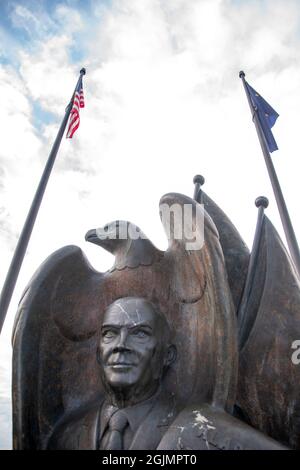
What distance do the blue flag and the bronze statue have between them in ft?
10.8

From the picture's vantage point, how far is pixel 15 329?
3270 millimetres

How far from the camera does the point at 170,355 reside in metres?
3.29

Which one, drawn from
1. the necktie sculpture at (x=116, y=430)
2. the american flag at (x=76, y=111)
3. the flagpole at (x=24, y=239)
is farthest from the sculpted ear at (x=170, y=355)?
→ the american flag at (x=76, y=111)

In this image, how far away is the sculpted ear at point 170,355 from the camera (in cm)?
326

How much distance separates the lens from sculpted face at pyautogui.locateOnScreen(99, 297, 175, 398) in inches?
119

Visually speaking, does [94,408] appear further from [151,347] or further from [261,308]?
[261,308]

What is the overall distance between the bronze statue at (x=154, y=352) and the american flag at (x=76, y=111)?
4313 millimetres

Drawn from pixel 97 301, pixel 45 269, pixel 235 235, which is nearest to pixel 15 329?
pixel 45 269

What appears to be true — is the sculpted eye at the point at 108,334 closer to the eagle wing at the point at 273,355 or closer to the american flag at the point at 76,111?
the eagle wing at the point at 273,355

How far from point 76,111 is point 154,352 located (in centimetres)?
577

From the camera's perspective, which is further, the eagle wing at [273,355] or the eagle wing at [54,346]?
the eagle wing at [273,355]
